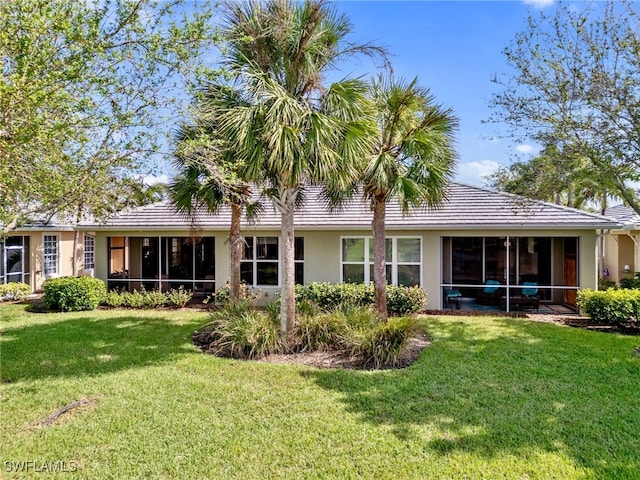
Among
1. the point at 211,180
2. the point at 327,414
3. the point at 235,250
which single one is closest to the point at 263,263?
the point at 235,250

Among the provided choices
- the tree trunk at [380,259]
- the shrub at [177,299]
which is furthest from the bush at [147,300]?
the tree trunk at [380,259]

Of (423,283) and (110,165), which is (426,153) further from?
(110,165)

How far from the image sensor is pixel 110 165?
702cm

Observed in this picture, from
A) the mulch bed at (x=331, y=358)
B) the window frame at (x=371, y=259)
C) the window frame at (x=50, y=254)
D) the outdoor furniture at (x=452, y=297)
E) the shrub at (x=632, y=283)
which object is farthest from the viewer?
the window frame at (x=50, y=254)

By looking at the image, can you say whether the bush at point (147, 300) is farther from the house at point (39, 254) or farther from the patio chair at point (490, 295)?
the patio chair at point (490, 295)

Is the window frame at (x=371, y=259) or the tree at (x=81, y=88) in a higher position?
the tree at (x=81, y=88)

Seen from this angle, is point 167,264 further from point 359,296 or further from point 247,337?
point 247,337

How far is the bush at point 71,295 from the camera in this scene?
543 inches

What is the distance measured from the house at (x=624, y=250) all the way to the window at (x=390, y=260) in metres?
9.67

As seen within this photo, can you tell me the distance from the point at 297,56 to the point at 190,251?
10.7 metres

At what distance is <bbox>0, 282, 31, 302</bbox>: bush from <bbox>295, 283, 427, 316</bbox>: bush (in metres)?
12.0

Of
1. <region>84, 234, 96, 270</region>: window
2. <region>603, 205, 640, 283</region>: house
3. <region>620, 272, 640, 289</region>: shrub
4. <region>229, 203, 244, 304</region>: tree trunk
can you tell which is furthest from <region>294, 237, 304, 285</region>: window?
<region>84, 234, 96, 270</region>: window

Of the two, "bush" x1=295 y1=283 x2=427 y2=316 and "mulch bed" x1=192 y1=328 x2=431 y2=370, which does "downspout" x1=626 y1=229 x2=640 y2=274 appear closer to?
"bush" x1=295 y1=283 x2=427 y2=316

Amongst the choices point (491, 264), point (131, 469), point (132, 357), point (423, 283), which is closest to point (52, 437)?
point (131, 469)
